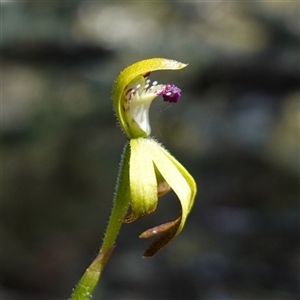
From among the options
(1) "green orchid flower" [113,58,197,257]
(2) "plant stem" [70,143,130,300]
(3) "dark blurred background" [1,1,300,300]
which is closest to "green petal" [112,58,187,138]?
(1) "green orchid flower" [113,58,197,257]

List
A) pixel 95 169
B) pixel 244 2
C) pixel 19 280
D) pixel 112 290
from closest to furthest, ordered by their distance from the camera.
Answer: pixel 112 290, pixel 244 2, pixel 19 280, pixel 95 169

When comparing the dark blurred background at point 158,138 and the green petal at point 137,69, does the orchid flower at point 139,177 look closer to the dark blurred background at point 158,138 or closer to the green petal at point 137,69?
the green petal at point 137,69

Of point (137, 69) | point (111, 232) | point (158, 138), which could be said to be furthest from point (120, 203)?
point (158, 138)

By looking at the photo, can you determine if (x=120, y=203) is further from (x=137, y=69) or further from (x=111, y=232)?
(x=137, y=69)

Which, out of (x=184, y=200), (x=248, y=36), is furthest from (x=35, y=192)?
(x=184, y=200)

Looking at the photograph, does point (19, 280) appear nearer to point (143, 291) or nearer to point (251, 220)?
point (143, 291)

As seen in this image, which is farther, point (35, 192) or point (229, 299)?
point (35, 192)

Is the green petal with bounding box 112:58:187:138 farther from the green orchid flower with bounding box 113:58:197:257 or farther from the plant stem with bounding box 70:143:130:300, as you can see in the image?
the plant stem with bounding box 70:143:130:300
